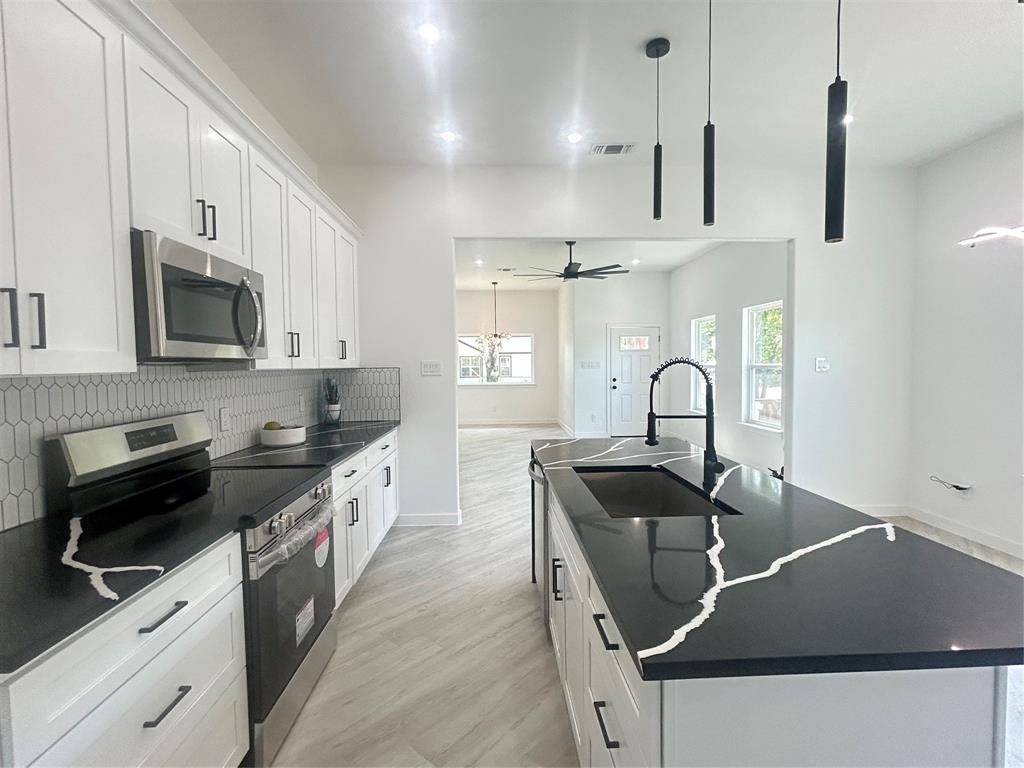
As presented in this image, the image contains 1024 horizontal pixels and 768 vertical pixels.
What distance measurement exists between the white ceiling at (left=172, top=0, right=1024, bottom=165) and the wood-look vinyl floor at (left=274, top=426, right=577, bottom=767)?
3.00m

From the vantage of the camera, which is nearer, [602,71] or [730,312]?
[602,71]

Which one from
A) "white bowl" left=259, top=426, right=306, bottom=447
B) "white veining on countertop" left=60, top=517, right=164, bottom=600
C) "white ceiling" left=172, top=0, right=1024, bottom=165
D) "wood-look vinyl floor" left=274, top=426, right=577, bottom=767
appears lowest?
"wood-look vinyl floor" left=274, top=426, right=577, bottom=767

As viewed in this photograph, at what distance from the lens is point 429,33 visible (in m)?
2.33

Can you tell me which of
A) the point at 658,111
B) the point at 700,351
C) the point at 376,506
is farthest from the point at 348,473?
the point at 700,351

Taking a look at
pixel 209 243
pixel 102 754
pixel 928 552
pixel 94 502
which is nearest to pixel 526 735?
pixel 102 754

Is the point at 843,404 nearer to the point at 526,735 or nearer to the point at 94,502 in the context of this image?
the point at 526,735

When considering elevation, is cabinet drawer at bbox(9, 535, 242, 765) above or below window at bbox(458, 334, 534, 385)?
below

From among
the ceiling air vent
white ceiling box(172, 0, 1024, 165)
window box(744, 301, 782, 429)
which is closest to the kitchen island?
white ceiling box(172, 0, 1024, 165)

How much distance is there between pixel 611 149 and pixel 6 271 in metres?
3.51

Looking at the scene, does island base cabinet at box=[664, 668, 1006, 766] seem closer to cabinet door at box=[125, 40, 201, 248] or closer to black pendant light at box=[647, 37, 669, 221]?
black pendant light at box=[647, 37, 669, 221]

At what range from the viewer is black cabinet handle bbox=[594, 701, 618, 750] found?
105 cm

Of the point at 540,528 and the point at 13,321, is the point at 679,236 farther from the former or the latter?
the point at 13,321

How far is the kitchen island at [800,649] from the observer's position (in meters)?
0.74

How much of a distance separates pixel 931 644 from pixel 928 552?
49cm
